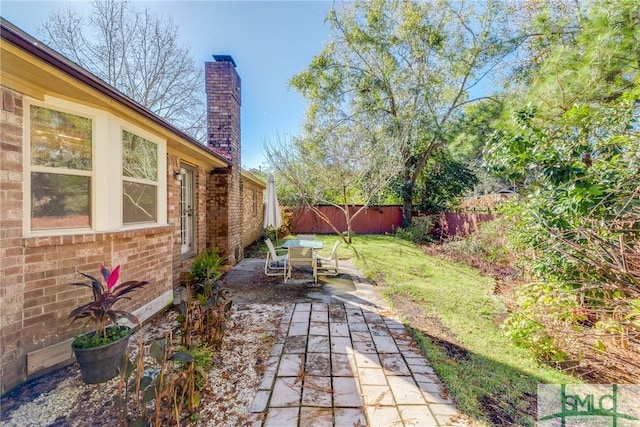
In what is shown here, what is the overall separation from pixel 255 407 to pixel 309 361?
81cm

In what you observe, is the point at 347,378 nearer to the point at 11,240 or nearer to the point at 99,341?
the point at 99,341

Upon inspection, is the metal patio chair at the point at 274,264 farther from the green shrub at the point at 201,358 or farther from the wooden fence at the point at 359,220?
the wooden fence at the point at 359,220

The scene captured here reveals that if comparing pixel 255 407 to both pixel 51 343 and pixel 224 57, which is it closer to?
pixel 51 343

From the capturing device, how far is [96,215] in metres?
3.15

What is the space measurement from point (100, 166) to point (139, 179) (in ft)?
2.45

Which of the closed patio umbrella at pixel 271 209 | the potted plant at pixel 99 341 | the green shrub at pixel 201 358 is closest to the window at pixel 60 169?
the potted plant at pixel 99 341

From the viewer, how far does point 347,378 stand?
2.67m

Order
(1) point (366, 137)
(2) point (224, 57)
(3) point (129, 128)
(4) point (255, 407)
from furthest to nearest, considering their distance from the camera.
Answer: (1) point (366, 137) → (2) point (224, 57) → (3) point (129, 128) → (4) point (255, 407)

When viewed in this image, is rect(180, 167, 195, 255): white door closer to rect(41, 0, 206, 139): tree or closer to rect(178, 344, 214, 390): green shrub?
rect(178, 344, 214, 390): green shrub

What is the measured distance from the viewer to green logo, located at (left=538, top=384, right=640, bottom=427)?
221 cm

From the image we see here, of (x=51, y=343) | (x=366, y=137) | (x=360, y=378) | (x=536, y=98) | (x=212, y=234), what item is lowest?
(x=360, y=378)

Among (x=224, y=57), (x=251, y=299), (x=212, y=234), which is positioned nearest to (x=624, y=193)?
(x=251, y=299)

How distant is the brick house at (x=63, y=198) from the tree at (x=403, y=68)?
10.4 meters

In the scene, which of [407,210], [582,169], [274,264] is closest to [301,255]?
[274,264]
